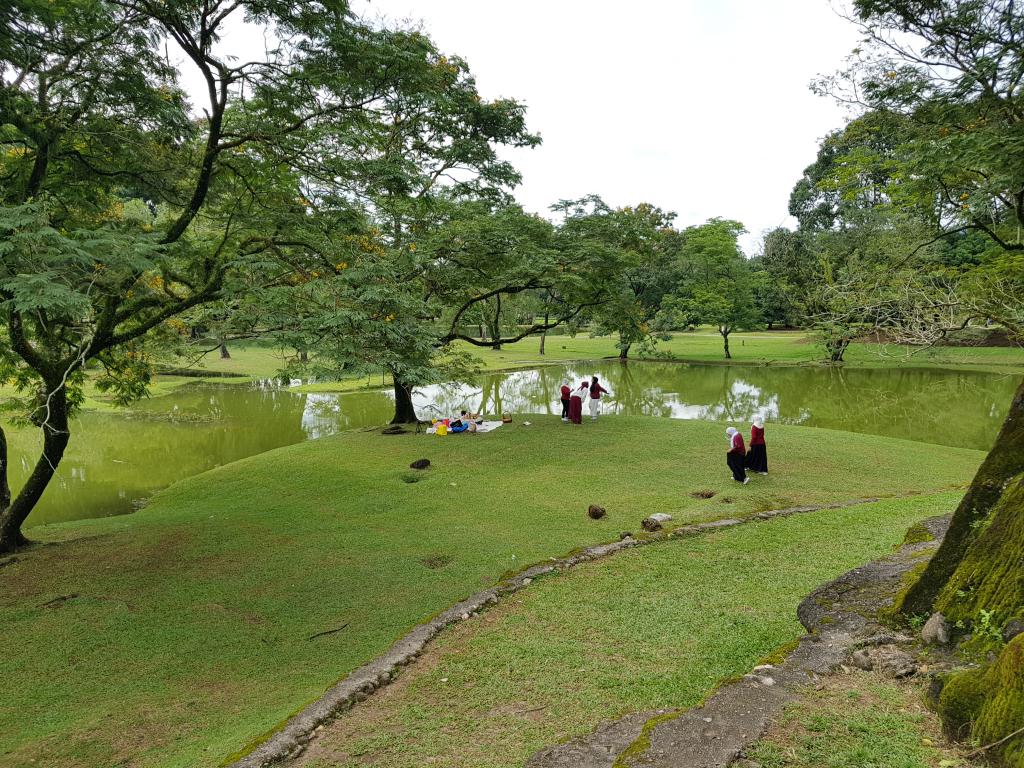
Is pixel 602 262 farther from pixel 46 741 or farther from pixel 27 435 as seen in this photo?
pixel 27 435

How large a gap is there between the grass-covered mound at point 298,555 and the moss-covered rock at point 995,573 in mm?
3808

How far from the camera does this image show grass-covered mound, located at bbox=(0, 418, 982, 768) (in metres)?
4.60

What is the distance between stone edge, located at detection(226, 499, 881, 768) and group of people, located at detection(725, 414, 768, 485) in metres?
2.49

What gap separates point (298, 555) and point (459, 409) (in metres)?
13.6

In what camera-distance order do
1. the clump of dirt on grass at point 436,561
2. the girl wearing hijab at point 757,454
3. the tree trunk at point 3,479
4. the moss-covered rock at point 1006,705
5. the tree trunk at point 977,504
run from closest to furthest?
the moss-covered rock at point 1006,705
the tree trunk at point 977,504
the clump of dirt on grass at point 436,561
the tree trunk at point 3,479
the girl wearing hijab at point 757,454

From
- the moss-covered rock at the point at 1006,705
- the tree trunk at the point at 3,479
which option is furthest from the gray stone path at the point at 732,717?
the tree trunk at the point at 3,479

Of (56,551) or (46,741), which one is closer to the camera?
(46,741)

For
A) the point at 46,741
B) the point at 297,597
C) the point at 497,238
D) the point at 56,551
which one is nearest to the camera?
the point at 46,741

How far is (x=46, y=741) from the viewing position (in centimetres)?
414

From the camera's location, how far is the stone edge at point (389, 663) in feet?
12.0

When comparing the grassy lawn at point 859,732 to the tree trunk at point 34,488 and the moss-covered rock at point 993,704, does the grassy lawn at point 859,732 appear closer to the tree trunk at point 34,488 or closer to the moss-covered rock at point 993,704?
the moss-covered rock at point 993,704

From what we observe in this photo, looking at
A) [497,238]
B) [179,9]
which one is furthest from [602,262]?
[179,9]

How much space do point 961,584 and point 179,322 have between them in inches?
378

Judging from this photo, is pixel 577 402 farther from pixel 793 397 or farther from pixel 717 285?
pixel 717 285
